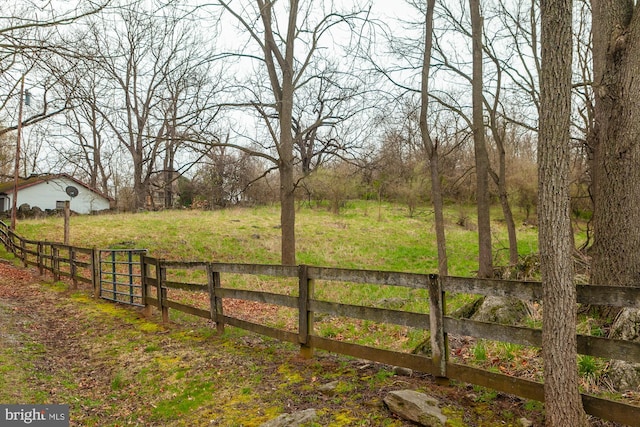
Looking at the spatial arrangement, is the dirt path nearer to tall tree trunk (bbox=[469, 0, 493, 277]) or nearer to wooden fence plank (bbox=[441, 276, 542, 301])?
wooden fence plank (bbox=[441, 276, 542, 301])

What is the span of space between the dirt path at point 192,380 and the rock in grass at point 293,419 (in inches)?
4.8

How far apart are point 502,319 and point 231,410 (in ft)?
12.1

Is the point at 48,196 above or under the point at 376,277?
above

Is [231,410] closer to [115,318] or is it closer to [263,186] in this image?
[115,318]

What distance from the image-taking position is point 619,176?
5.19 metres

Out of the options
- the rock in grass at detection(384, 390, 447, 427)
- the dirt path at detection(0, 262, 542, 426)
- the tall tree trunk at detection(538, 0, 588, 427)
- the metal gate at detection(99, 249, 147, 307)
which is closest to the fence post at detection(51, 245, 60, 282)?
the metal gate at detection(99, 249, 147, 307)

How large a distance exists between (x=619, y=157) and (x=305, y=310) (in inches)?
155

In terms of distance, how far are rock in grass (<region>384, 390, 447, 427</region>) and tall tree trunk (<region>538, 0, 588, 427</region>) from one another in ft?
2.59

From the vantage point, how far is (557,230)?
3.25 metres

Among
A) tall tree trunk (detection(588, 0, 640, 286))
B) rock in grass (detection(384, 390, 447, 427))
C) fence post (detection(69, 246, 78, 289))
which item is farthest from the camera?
fence post (detection(69, 246, 78, 289))

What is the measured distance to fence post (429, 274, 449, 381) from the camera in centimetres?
418

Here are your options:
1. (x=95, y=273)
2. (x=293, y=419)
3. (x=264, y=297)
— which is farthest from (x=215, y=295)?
(x=95, y=273)

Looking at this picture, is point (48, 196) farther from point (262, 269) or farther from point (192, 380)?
point (192, 380)

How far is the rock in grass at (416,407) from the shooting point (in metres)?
3.56
